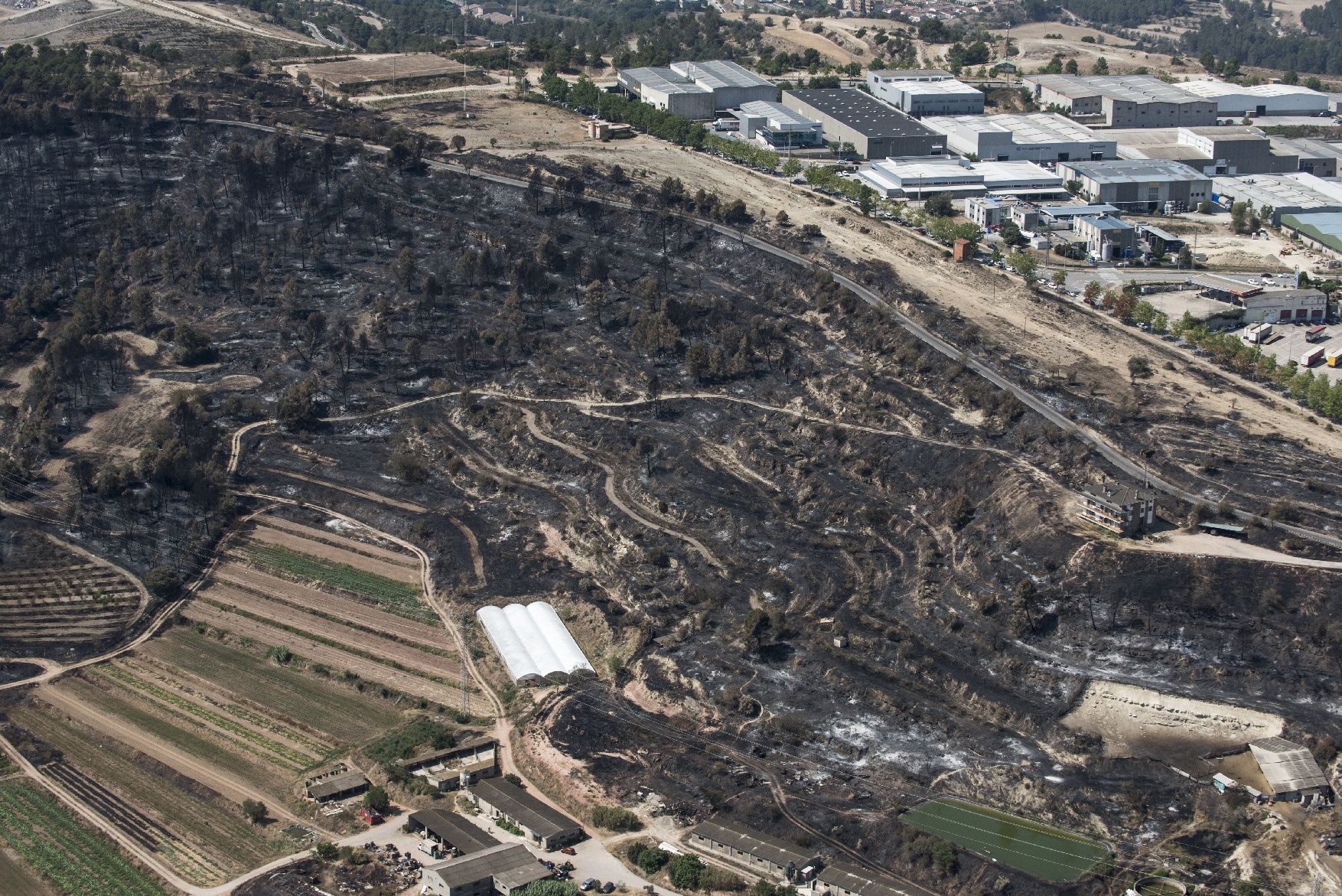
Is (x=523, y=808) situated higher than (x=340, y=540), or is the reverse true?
(x=340, y=540)

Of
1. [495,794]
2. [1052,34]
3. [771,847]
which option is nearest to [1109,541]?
[771,847]

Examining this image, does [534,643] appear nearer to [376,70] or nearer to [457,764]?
[457,764]

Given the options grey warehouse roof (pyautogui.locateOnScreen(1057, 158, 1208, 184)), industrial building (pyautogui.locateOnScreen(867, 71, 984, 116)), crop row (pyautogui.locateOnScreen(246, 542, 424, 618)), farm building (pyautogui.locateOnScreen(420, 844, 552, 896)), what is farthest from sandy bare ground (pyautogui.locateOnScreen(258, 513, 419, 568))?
industrial building (pyautogui.locateOnScreen(867, 71, 984, 116))

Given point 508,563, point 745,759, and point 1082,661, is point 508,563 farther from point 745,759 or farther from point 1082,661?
point 1082,661

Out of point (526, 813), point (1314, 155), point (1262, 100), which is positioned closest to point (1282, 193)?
point (1314, 155)

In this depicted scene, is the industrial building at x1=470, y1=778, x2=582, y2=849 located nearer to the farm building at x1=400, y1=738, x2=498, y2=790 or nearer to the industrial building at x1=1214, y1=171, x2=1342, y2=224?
the farm building at x1=400, y1=738, x2=498, y2=790

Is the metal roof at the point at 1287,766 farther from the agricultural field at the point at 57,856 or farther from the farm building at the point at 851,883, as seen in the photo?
the agricultural field at the point at 57,856
